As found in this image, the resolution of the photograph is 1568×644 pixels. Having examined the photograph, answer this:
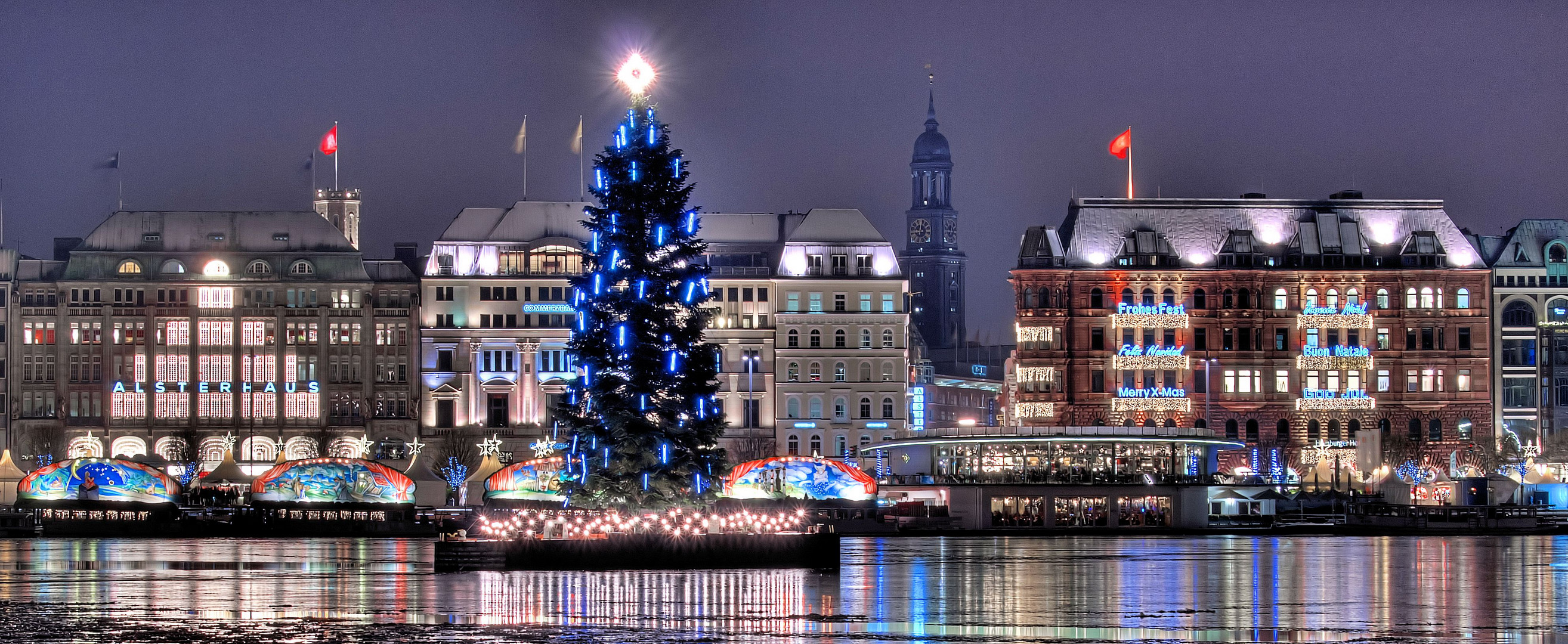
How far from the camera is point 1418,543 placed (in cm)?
9062

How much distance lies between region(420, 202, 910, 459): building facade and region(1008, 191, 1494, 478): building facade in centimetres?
1179

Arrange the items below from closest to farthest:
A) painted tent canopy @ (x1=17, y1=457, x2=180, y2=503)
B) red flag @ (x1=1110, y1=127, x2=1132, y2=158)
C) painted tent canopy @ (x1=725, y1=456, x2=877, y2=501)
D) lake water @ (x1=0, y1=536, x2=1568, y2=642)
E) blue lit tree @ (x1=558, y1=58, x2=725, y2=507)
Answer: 1. lake water @ (x1=0, y1=536, x2=1568, y2=642)
2. blue lit tree @ (x1=558, y1=58, x2=725, y2=507)
3. painted tent canopy @ (x1=725, y1=456, x2=877, y2=501)
4. painted tent canopy @ (x1=17, y1=457, x2=180, y2=503)
5. red flag @ (x1=1110, y1=127, x2=1132, y2=158)

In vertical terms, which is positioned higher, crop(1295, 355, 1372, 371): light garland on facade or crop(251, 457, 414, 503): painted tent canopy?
crop(1295, 355, 1372, 371): light garland on facade

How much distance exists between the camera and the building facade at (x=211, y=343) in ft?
529

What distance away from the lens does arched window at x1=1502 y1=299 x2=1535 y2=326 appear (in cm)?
16538

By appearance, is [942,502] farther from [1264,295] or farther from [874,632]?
[874,632]

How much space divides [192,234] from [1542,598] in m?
129

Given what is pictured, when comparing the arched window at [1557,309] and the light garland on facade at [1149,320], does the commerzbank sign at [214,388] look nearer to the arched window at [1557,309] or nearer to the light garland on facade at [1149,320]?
the light garland on facade at [1149,320]

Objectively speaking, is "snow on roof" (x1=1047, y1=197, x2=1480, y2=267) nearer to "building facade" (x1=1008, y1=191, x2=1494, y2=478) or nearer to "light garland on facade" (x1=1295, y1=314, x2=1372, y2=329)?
"building facade" (x1=1008, y1=191, x2=1494, y2=478)

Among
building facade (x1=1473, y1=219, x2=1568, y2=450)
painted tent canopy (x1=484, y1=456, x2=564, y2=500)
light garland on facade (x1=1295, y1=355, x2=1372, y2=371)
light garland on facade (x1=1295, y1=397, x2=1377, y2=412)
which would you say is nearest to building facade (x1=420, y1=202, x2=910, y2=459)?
light garland on facade (x1=1295, y1=355, x2=1372, y2=371)

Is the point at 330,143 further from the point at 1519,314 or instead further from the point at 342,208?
the point at 1519,314

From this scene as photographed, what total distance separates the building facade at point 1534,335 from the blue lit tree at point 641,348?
111 m

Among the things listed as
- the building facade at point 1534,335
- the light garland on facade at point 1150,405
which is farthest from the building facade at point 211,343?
the building facade at point 1534,335

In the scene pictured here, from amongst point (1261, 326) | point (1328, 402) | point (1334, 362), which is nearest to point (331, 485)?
point (1261, 326)
